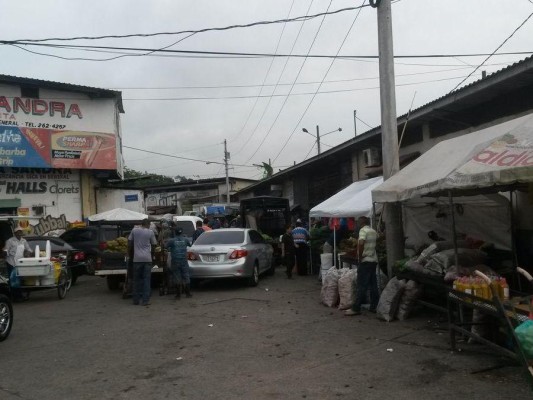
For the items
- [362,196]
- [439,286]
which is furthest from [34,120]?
[439,286]

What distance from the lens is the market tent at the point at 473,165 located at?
18.5ft

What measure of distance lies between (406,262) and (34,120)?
2255cm

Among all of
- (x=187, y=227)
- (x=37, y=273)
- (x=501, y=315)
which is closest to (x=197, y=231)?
(x=187, y=227)

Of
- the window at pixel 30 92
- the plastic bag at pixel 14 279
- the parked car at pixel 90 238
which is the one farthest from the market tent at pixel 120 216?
the window at pixel 30 92

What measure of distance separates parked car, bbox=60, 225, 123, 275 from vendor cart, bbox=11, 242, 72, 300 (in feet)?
14.7

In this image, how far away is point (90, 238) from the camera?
57.9 ft

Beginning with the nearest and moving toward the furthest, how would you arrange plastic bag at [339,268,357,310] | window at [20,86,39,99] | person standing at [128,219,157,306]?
plastic bag at [339,268,357,310]
person standing at [128,219,157,306]
window at [20,86,39,99]

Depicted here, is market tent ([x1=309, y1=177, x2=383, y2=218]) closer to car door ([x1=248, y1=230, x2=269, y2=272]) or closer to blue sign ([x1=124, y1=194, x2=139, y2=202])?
car door ([x1=248, y1=230, x2=269, y2=272])

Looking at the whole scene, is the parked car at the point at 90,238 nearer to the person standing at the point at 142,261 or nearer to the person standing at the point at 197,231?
the person standing at the point at 197,231

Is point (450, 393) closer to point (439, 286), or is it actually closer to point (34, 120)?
point (439, 286)

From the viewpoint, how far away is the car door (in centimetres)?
1363

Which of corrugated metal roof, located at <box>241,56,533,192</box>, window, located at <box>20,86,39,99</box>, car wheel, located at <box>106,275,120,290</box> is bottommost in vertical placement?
car wheel, located at <box>106,275,120,290</box>

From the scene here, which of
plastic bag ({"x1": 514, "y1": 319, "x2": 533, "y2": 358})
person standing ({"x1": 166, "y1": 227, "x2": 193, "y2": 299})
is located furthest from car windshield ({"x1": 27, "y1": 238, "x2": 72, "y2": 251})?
plastic bag ({"x1": 514, "y1": 319, "x2": 533, "y2": 358})

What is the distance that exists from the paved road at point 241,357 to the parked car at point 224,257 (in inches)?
77.9
